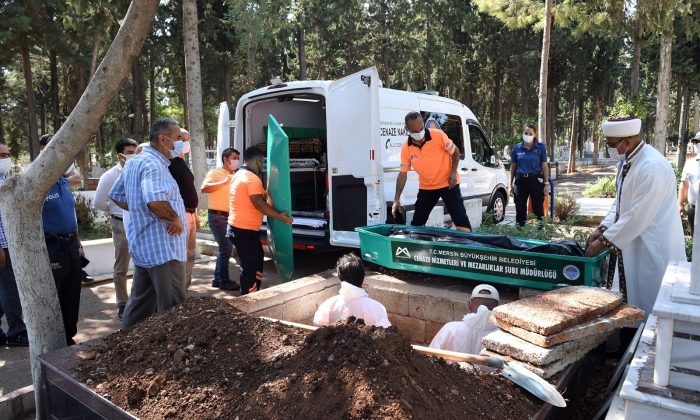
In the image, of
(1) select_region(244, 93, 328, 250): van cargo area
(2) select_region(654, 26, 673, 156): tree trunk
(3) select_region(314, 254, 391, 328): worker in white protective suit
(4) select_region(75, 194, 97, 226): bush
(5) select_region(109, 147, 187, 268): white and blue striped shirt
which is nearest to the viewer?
(3) select_region(314, 254, 391, 328): worker in white protective suit

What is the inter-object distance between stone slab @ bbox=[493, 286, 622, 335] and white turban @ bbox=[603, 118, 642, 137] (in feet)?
4.04

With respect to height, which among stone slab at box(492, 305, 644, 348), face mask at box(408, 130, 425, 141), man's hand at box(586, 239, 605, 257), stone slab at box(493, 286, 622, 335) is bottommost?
stone slab at box(492, 305, 644, 348)

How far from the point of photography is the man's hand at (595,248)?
380cm

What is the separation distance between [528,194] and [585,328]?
6.24m

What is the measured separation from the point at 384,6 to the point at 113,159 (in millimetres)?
16390

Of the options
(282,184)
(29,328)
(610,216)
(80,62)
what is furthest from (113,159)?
(610,216)

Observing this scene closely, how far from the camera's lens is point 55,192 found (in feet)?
13.9

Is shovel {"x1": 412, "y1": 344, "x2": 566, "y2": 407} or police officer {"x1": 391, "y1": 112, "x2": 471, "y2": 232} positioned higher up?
police officer {"x1": 391, "y1": 112, "x2": 471, "y2": 232}

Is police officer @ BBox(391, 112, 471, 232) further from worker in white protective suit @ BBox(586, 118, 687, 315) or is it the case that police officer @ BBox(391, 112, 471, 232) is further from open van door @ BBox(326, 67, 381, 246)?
worker in white protective suit @ BBox(586, 118, 687, 315)

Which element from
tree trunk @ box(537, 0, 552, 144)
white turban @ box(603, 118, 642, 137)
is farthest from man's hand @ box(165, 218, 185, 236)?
tree trunk @ box(537, 0, 552, 144)

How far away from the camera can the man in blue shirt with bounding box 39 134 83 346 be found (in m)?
4.11

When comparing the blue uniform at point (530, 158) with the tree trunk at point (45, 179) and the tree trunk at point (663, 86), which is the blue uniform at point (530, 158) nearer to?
the tree trunk at point (663, 86)

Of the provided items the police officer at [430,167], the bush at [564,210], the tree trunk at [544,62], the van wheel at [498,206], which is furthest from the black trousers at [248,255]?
the tree trunk at [544,62]

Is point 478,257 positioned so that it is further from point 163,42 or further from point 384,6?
point 384,6
